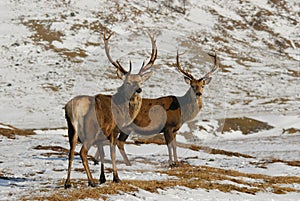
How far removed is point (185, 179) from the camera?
17203 millimetres

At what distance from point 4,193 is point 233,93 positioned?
82.6 meters

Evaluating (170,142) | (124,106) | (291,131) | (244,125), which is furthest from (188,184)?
(244,125)

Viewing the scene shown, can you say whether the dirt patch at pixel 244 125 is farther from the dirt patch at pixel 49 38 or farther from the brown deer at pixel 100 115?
the dirt patch at pixel 49 38

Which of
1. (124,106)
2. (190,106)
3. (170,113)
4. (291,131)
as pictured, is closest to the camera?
(124,106)

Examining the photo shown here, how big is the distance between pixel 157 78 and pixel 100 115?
79089 millimetres

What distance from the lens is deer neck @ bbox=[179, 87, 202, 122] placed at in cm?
2114

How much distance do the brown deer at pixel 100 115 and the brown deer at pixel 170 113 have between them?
19.1ft

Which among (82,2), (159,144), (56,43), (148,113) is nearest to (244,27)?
(82,2)

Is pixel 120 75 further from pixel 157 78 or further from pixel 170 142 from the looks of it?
pixel 157 78

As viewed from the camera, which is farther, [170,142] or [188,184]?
[170,142]

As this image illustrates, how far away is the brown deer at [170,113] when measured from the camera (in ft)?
67.1

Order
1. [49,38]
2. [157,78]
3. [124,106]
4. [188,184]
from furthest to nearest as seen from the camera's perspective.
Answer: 1. [49,38]
2. [157,78]
3. [188,184]
4. [124,106]

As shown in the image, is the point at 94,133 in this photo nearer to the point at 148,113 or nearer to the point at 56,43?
the point at 148,113

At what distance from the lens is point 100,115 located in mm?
13336
